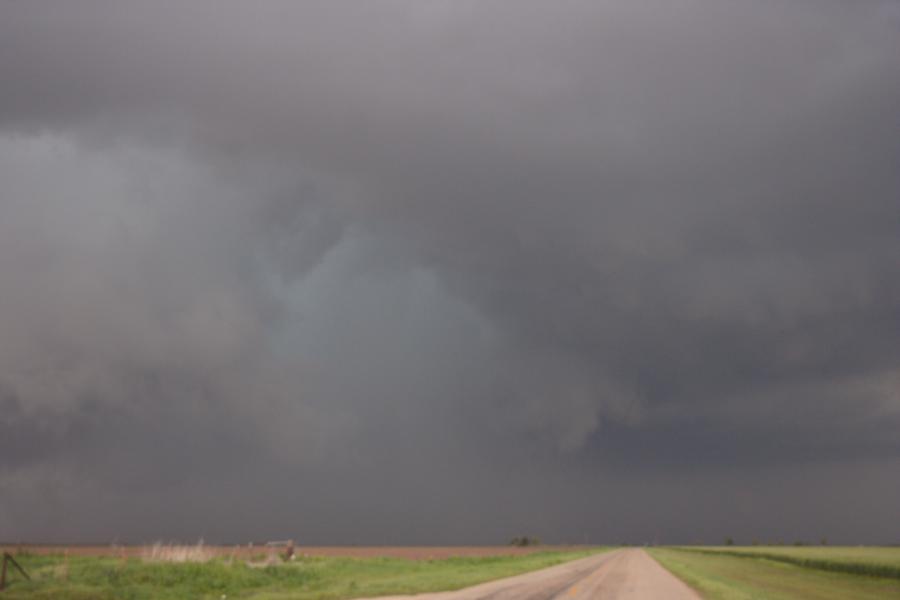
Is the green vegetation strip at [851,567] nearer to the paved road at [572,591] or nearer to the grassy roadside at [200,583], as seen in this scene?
the paved road at [572,591]

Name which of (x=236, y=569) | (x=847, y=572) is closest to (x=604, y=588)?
(x=236, y=569)

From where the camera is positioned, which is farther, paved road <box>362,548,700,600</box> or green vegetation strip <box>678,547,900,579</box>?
green vegetation strip <box>678,547,900,579</box>

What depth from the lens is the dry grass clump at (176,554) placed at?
45.4 metres

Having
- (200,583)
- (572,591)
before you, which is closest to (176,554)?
(200,583)

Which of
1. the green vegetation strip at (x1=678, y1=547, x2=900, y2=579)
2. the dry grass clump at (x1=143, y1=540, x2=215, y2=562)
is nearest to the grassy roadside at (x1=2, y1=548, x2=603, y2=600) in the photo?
the dry grass clump at (x1=143, y1=540, x2=215, y2=562)

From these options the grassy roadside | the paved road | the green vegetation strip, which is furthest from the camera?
the green vegetation strip

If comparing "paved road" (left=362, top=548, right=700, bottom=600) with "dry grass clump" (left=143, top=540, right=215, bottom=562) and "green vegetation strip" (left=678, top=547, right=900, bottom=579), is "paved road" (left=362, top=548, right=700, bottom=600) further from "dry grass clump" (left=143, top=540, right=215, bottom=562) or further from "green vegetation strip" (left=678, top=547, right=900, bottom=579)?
"green vegetation strip" (left=678, top=547, right=900, bottom=579)

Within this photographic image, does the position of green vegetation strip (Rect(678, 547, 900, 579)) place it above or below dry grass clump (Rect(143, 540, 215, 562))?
below

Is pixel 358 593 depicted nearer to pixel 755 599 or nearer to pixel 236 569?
pixel 236 569

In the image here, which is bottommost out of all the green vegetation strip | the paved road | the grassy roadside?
the green vegetation strip

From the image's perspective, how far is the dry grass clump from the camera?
4538 centimetres

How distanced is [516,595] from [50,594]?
2049cm

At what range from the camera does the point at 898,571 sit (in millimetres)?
74375

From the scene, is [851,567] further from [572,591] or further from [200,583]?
[200,583]
